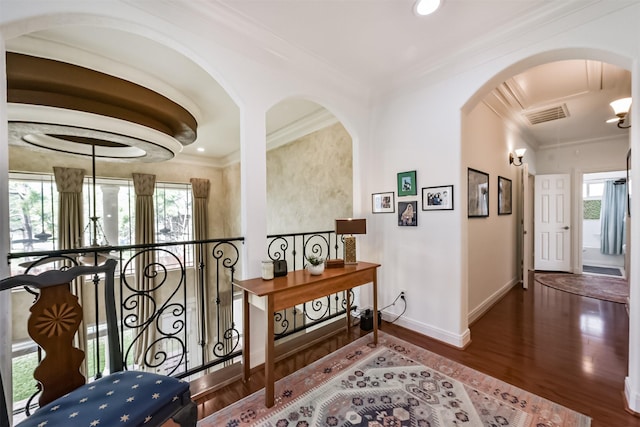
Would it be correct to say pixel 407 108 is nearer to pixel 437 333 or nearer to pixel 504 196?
pixel 504 196

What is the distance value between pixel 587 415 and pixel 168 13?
3.97 meters

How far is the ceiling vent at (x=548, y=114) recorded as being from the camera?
375 centimetres

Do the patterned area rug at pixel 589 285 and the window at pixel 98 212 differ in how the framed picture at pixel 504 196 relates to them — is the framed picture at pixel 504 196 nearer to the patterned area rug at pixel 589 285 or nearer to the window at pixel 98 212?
the patterned area rug at pixel 589 285

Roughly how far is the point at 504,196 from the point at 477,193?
4.29 ft

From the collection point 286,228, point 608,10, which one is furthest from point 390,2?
point 286,228

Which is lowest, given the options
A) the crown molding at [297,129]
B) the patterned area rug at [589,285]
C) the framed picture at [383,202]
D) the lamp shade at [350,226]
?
the patterned area rug at [589,285]

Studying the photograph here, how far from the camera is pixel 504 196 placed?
3938 millimetres

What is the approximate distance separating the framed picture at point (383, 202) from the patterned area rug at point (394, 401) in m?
1.63

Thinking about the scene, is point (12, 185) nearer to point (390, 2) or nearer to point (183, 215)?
point (183, 215)

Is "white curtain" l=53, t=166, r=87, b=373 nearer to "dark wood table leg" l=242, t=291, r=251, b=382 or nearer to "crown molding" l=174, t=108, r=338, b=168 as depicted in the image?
"crown molding" l=174, t=108, r=338, b=168

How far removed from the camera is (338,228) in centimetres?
254

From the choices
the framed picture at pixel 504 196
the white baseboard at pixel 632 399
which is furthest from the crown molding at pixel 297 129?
the white baseboard at pixel 632 399

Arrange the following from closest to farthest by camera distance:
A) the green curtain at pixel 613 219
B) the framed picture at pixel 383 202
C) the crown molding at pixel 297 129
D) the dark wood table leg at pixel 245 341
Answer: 1. the dark wood table leg at pixel 245 341
2. the framed picture at pixel 383 202
3. the crown molding at pixel 297 129
4. the green curtain at pixel 613 219

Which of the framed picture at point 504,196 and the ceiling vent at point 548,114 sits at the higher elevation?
the ceiling vent at point 548,114
